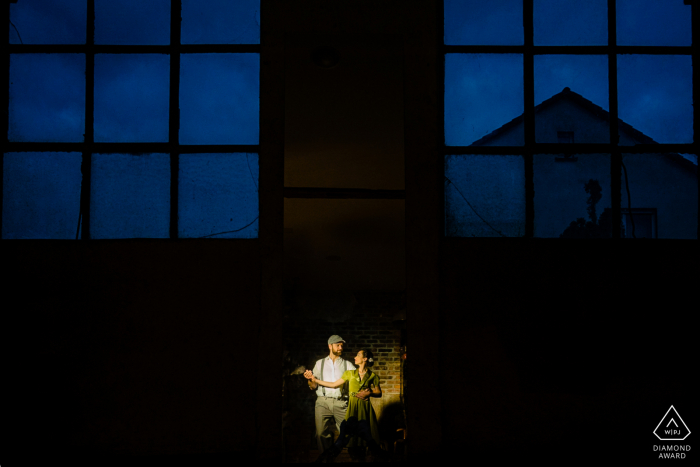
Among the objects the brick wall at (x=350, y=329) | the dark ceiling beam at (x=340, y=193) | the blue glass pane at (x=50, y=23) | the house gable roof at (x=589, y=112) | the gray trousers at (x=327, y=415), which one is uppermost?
the blue glass pane at (x=50, y=23)

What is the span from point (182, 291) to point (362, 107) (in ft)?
8.34

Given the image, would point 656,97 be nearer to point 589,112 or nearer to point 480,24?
point 589,112

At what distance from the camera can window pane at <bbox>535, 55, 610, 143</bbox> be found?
2891mm

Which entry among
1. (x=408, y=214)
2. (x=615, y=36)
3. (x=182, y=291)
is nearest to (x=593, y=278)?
(x=408, y=214)

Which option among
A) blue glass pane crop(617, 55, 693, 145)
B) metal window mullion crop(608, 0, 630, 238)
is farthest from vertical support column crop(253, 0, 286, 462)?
blue glass pane crop(617, 55, 693, 145)

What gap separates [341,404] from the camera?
249 inches

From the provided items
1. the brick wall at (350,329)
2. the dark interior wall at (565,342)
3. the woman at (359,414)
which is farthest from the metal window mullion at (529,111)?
the brick wall at (350,329)

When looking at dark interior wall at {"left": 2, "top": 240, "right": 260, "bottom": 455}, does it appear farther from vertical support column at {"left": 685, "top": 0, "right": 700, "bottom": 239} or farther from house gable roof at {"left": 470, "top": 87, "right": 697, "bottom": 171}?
vertical support column at {"left": 685, "top": 0, "right": 700, "bottom": 239}

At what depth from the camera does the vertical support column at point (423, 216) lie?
2.64 m

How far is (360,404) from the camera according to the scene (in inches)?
231

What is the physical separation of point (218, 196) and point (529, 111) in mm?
1866

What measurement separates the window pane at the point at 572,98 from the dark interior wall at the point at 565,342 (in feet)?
2.19

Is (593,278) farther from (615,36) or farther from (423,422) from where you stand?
(615,36)

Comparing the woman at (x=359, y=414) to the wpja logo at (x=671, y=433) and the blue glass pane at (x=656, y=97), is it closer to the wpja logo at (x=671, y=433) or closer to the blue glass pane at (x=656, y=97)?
the wpja logo at (x=671, y=433)
